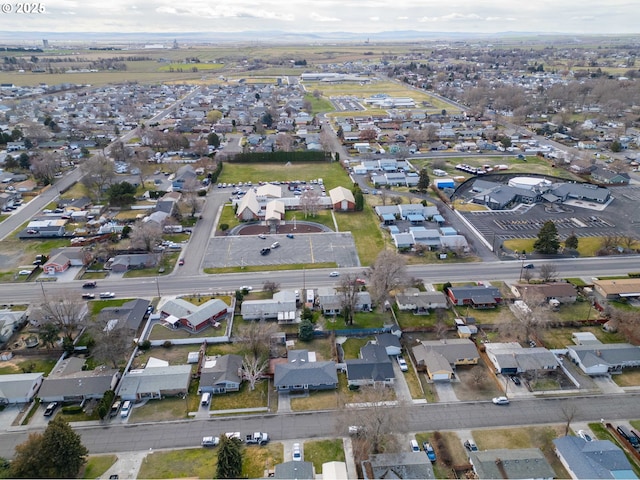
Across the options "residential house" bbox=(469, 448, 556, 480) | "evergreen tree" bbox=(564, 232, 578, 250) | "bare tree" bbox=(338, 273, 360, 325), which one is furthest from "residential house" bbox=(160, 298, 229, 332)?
"evergreen tree" bbox=(564, 232, 578, 250)

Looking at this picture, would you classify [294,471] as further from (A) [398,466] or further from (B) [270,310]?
(B) [270,310]

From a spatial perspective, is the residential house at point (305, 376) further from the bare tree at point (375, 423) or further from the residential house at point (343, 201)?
the residential house at point (343, 201)

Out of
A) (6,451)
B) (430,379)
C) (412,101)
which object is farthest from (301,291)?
(412,101)

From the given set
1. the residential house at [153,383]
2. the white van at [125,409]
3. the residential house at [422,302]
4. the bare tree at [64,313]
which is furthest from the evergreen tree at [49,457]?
the residential house at [422,302]

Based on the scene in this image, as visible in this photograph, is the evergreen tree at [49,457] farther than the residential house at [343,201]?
No

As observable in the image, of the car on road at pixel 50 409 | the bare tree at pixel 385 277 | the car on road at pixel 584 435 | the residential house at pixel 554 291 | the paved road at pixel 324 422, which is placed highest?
the bare tree at pixel 385 277

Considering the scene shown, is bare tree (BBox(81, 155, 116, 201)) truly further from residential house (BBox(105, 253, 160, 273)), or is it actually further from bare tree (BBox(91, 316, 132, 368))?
bare tree (BBox(91, 316, 132, 368))
